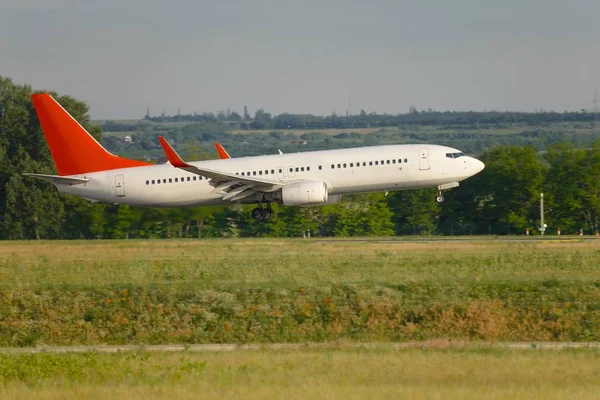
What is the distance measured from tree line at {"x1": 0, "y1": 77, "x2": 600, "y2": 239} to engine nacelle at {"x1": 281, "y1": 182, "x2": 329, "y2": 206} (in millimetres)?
17413

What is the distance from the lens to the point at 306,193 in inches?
1801

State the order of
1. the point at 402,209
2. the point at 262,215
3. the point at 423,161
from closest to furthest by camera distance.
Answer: the point at 423,161 → the point at 262,215 → the point at 402,209

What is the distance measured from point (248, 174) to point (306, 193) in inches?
127

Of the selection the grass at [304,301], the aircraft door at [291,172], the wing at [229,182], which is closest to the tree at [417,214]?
the aircraft door at [291,172]

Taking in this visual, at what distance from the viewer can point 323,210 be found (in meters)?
70.7

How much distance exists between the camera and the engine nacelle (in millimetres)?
45719

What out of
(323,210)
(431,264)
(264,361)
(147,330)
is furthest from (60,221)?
(264,361)

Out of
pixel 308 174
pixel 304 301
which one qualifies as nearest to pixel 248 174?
pixel 308 174

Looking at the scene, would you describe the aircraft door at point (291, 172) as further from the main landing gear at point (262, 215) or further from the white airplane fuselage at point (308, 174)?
the main landing gear at point (262, 215)

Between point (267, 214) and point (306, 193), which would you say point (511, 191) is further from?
point (306, 193)

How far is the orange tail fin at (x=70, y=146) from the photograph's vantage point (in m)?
48.6

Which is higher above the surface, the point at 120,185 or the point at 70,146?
the point at 70,146

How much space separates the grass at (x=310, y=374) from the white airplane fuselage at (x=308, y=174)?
80.5ft

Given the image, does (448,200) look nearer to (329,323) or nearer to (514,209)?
A: (514,209)
